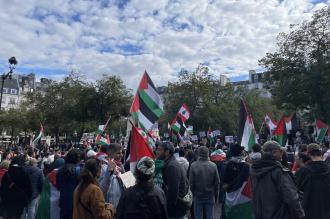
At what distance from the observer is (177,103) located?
52.9 m

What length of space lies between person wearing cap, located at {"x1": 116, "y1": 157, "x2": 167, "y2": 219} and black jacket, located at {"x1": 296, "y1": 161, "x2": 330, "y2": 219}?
286cm

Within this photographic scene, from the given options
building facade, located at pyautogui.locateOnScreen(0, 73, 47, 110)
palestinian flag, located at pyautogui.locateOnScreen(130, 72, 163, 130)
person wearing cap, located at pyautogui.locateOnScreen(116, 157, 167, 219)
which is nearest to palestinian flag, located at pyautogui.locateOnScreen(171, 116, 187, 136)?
palestinian flag, located at pyautogui.locateOnScreen(130, 72, 163, 130)

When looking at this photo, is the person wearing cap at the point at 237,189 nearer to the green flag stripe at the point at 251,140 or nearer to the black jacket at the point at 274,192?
the green flag stripe at the point at 251,140

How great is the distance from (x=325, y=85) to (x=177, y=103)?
22.1m

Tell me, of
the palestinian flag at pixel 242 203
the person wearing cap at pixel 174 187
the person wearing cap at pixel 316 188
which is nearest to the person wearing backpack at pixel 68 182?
the person wearing cap at pixel 174 187

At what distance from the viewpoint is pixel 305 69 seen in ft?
123

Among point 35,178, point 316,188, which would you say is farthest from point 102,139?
point 316,188

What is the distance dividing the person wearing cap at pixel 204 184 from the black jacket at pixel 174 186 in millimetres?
2001

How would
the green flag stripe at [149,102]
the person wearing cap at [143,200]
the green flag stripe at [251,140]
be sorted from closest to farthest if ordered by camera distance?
the person wearing cap at [143,200] → the green flag stripe at [149,102] → the green flag stripe at [251,140]

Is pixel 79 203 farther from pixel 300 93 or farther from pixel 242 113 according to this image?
pixel 300 93

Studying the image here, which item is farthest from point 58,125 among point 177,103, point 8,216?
point 8,216

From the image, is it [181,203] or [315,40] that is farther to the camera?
[315,40]

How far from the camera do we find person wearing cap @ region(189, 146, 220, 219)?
803 centimetres

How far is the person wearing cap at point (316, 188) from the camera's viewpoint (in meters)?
6.00
